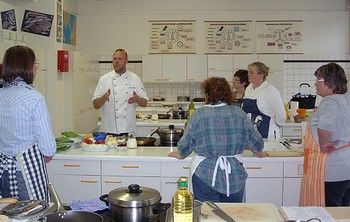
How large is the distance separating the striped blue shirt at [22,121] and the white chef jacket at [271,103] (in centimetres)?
259

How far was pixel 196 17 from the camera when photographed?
8602 mm

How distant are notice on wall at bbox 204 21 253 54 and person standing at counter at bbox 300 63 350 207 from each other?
562 centimetres

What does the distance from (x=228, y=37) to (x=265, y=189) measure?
214 inches

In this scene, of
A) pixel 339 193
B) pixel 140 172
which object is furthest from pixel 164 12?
pixel 339 193

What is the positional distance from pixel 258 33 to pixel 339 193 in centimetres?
594

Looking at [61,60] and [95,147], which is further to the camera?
[61,60]

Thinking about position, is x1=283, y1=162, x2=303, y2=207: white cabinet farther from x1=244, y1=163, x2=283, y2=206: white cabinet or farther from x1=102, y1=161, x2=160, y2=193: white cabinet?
x1=102, y1=161, x2=160, y2=193: white cabinet

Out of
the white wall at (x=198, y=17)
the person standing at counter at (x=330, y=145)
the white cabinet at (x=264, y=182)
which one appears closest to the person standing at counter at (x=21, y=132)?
the white cabinet at (x=264, y=182)

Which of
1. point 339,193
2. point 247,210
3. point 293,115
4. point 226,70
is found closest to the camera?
point 247,210

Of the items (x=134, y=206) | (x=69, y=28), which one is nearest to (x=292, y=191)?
(x=134, y=206)

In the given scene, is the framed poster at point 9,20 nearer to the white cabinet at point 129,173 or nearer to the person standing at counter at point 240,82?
the white cabinet at point 129,173

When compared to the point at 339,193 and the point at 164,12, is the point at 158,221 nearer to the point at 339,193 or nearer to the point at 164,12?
the point at 339,193

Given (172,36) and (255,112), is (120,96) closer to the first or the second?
(255,112)

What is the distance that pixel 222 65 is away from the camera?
817cm
